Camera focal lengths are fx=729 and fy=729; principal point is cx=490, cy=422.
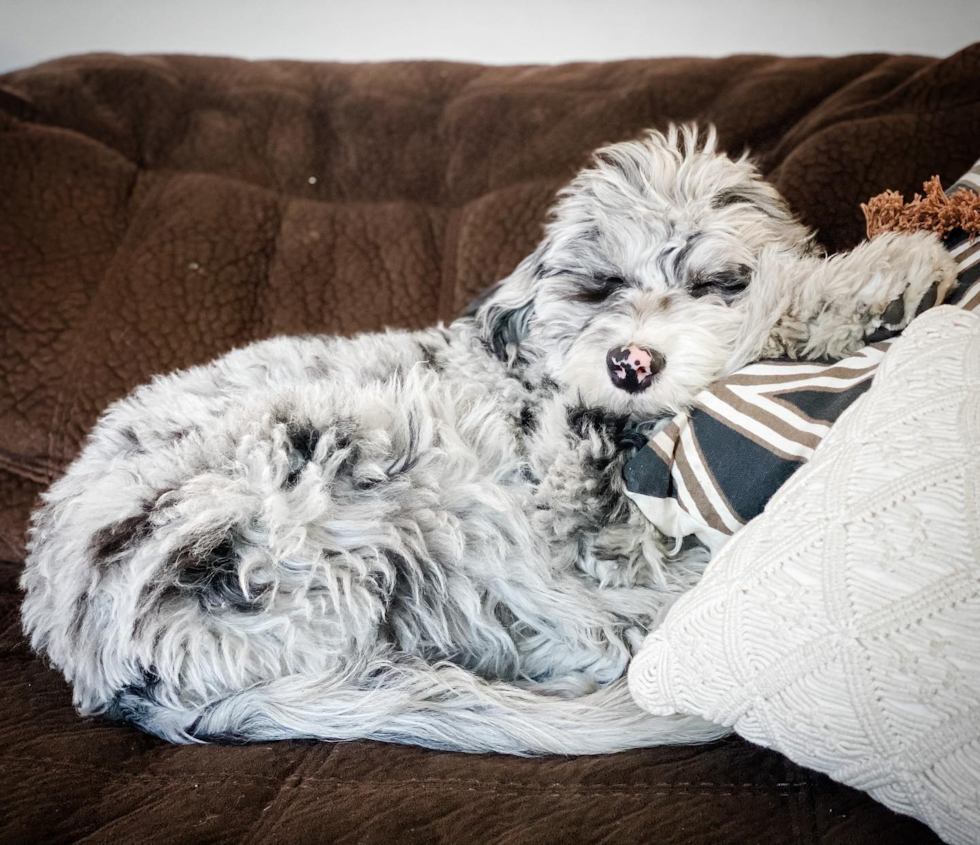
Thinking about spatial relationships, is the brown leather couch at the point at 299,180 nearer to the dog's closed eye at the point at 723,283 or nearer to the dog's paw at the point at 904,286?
the dog's closed eye at the point at 723,283

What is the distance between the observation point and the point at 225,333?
1830 mm

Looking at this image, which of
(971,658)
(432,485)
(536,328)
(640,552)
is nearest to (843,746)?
(971,658)

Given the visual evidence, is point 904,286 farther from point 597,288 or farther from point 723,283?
point 597,288

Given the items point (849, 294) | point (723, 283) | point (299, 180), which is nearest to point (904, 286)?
point (849, 294)

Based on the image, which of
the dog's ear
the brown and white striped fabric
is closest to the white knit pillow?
the brown and white striped fabric

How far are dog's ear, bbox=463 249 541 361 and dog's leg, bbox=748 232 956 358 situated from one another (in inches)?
18.4

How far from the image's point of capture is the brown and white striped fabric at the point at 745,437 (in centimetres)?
93

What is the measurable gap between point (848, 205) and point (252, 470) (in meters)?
1.36

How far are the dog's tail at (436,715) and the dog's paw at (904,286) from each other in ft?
2.04

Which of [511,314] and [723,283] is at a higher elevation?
[723,283]

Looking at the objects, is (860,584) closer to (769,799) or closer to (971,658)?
(971,658)

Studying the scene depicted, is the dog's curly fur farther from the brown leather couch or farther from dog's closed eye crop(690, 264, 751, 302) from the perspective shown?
the brown leather couch

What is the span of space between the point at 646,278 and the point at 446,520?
564mm

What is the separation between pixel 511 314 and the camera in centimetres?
146
